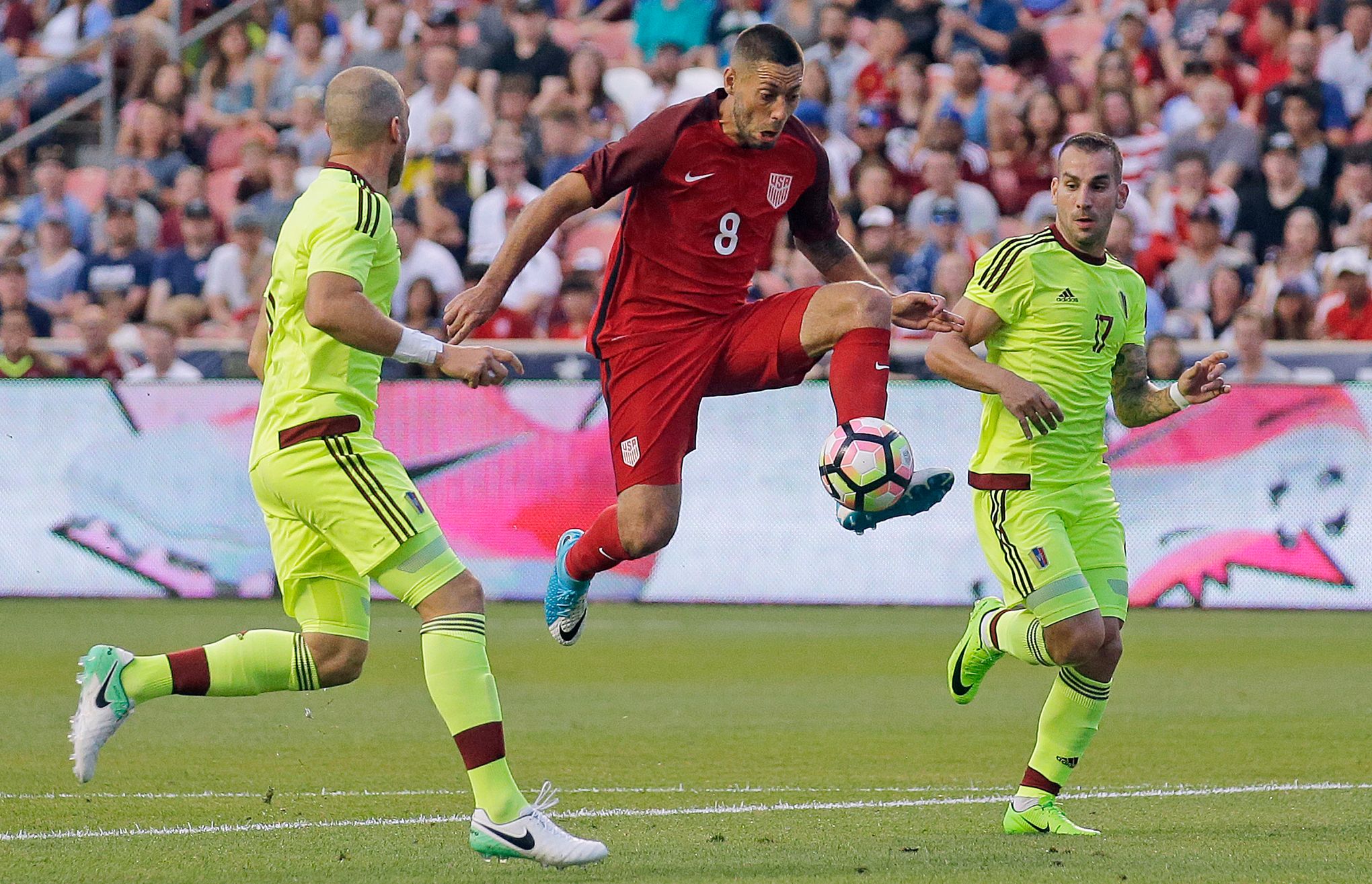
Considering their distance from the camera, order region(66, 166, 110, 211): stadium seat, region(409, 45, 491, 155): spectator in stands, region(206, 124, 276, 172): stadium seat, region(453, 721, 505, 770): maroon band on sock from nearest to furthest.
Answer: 1. region(453, 721, 505, 770): maroon band on sock
2. region(409, 45, 491, 155): spectator in stands
3. region(206, 124, 276, 172): stadium seat
4. region(66, 166, 110, 211): stadium seat

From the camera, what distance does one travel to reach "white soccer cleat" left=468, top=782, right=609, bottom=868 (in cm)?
566

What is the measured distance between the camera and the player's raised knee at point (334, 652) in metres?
6.22

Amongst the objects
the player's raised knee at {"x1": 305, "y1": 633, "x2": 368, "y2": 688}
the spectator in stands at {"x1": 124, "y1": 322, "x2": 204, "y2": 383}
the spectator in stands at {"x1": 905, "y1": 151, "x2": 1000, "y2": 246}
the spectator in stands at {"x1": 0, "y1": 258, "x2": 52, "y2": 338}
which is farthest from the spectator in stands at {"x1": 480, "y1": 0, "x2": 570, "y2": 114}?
the player's raised knee at {"x1": 305, "y1": 633, "x2": 368, "y2": 688}

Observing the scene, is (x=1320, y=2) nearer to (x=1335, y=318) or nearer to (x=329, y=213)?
(x=1335, y=318)

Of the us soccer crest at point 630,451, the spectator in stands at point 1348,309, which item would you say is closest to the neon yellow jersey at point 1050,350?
the us soccer crest at point 630,451

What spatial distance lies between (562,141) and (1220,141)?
19.5 feet

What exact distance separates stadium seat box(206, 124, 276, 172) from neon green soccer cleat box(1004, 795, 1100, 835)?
47.2 ft

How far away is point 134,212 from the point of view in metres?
18.2

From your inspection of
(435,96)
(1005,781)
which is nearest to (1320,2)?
(435,96)

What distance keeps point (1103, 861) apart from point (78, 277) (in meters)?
14.3

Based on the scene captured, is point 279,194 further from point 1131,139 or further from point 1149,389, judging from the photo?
point 1149,389

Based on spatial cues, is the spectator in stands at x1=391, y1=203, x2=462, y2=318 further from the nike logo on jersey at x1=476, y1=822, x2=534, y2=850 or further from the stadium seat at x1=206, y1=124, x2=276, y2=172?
the nike logo on jersey at x1=476, y1=822, x2=534, y2=850

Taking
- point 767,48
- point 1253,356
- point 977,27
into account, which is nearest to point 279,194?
point 977,27

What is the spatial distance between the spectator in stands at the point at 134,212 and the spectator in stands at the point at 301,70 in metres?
1.75
